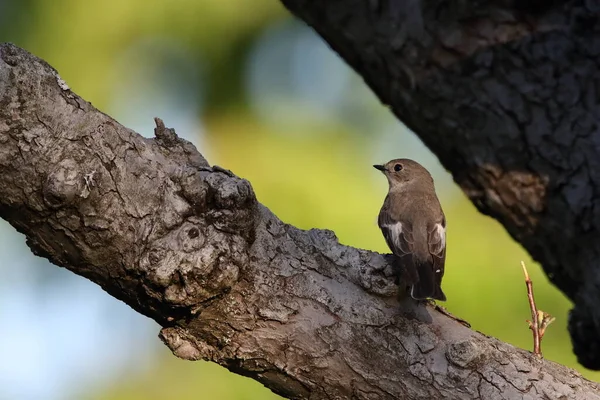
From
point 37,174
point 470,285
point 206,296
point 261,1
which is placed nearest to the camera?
point 37,174

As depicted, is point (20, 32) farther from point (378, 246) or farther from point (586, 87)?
point (586, 87)

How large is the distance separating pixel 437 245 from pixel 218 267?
2.03m

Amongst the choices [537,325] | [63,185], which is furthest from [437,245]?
[63,185]

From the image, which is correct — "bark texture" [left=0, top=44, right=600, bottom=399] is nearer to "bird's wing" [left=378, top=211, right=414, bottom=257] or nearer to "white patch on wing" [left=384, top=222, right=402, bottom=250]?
"bird's wing" [left=378, top=211, right=414, bottom=257]

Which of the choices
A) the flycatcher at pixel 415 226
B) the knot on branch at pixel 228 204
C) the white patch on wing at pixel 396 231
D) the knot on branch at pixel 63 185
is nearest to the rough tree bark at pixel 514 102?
the flycatcher at pixel 415 226

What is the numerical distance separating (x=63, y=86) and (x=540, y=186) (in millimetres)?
1572

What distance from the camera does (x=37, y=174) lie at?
94.6 inches

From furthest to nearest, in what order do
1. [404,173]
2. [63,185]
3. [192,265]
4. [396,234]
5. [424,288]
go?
[404,173] < [396,234] < [424,288] < [192,265] < [63,185]

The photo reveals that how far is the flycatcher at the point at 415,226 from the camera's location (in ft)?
10.2

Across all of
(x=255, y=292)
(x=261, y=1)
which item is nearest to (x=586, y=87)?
(x=255, y=292)

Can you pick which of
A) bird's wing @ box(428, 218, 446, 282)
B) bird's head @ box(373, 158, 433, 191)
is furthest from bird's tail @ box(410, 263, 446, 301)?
bird's head @ box(373, 158, 433, 191)

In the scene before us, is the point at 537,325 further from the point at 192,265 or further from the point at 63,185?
the point at 63,185

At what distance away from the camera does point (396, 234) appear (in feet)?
14.2

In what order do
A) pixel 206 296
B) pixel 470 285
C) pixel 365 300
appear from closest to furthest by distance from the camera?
pixel 206 296, pixel 365 300, pixel 470 285
